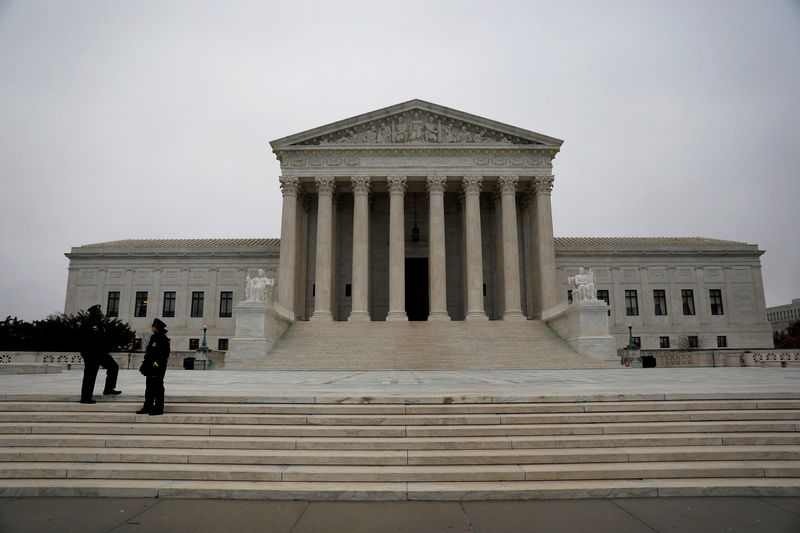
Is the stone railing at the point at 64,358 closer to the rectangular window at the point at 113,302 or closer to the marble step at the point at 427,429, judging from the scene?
the rectangular window at the point at 113,302

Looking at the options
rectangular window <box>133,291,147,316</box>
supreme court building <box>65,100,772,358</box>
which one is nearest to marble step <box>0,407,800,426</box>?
supreme court building <box>65,100,772,358</box>

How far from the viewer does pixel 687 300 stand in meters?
47.4

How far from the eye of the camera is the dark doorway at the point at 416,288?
44.3 m

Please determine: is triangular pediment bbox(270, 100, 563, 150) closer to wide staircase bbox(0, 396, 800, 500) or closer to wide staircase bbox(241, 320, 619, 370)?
wide staircase bbox(241, 320, 619, 370)

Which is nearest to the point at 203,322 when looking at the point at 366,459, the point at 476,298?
the point at 476,298

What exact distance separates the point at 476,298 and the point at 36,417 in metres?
29.7

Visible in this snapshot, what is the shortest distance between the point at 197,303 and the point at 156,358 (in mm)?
41194

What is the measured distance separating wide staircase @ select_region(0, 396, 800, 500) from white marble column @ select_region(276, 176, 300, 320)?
89.3ft

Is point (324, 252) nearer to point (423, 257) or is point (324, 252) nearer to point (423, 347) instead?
point (423, 257)

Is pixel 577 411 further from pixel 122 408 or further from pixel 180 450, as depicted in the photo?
pixel 122 408

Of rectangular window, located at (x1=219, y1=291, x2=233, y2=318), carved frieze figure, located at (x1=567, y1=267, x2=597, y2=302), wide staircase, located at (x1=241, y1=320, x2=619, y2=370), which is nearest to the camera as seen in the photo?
wide staircase, located at (x1=241, y1=320, x2=619, y2=370)

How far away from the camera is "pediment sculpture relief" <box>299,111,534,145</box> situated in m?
38.8

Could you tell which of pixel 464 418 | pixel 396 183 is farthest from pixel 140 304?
pixel 464 418

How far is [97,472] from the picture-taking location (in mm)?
7090
